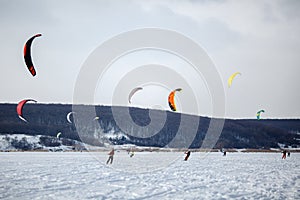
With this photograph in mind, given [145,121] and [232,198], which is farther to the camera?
[145,121]

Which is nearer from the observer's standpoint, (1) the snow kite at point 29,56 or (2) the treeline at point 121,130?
(1) the snow kite at point 29,56

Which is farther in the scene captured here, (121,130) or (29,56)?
(121,130)

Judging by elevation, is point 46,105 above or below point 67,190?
above

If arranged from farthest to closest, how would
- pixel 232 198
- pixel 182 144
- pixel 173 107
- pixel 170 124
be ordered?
pixel 170 124, pixel 182 144, pixel 173 107, pixel 232 198

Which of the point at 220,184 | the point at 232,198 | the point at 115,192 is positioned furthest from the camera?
the point at 220,184

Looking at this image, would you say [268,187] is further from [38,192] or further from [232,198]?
[38,192]

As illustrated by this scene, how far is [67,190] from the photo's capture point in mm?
10469

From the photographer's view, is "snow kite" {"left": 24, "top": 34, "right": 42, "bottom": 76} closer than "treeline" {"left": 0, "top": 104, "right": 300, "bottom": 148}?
Yes

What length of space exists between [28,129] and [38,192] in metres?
93.9

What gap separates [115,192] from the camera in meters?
10.2

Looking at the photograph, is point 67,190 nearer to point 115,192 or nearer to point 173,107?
point 115,192

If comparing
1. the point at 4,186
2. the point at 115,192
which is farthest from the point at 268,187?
the point at 4,186

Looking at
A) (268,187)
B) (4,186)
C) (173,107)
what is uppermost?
(173,107)

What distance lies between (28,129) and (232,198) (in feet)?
316
